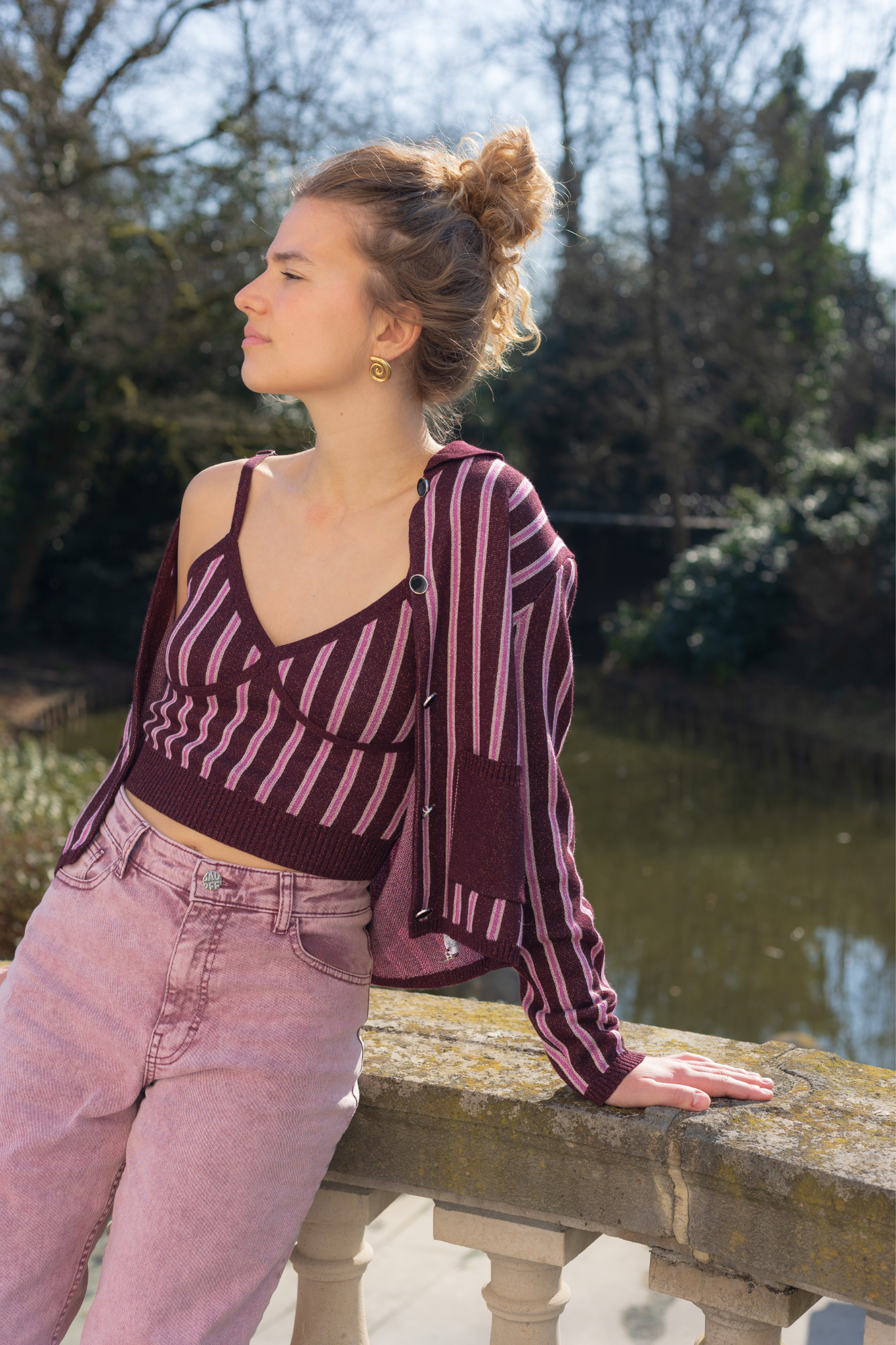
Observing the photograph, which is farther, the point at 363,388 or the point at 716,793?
the point at 716,793

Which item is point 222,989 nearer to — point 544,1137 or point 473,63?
point 544,1137

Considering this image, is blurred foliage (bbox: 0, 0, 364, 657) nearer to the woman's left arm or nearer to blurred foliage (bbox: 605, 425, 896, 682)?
blurred foliage (bbox: 605, 425, 896, 682)

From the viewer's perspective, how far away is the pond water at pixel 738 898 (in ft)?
17.5

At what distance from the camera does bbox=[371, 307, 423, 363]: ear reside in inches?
54.1

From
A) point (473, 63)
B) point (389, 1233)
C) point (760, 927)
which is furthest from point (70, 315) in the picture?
point (389, 1233)

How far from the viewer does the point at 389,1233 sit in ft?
9.20

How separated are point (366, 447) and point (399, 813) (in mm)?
428

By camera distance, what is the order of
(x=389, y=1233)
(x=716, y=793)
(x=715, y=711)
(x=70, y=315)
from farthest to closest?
(x=70, y=315) < (x=715, y=711) < (x=716, y=793) < (x=389, y=1233)

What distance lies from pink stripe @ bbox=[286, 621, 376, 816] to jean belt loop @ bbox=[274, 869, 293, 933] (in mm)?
74

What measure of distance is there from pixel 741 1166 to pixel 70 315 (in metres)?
13.2

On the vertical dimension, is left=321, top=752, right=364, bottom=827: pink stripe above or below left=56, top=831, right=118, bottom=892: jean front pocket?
above

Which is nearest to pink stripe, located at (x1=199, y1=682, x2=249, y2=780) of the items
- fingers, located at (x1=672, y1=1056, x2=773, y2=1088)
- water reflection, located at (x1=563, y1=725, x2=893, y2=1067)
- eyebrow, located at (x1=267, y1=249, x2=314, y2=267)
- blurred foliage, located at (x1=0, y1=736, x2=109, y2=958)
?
eyebrow, located at (x1=267, y1=249, x2=314, y2=267)

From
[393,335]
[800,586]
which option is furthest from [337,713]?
[800,586]

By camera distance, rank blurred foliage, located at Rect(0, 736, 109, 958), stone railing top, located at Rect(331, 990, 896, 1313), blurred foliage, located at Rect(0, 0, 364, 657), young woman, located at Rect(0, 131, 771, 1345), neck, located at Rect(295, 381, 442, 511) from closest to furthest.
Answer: stone railing top, located at Rect(331, 990, 896, 1313) → young woman, located at Rect(0, 131, 771, 1345) → neck, located at Rect(295, 381, 442, 511) → blurred foliage, located at Rect(0, 736, 109, 958) → blurred foliage, located at Rect(0, 0, 364, 657)
